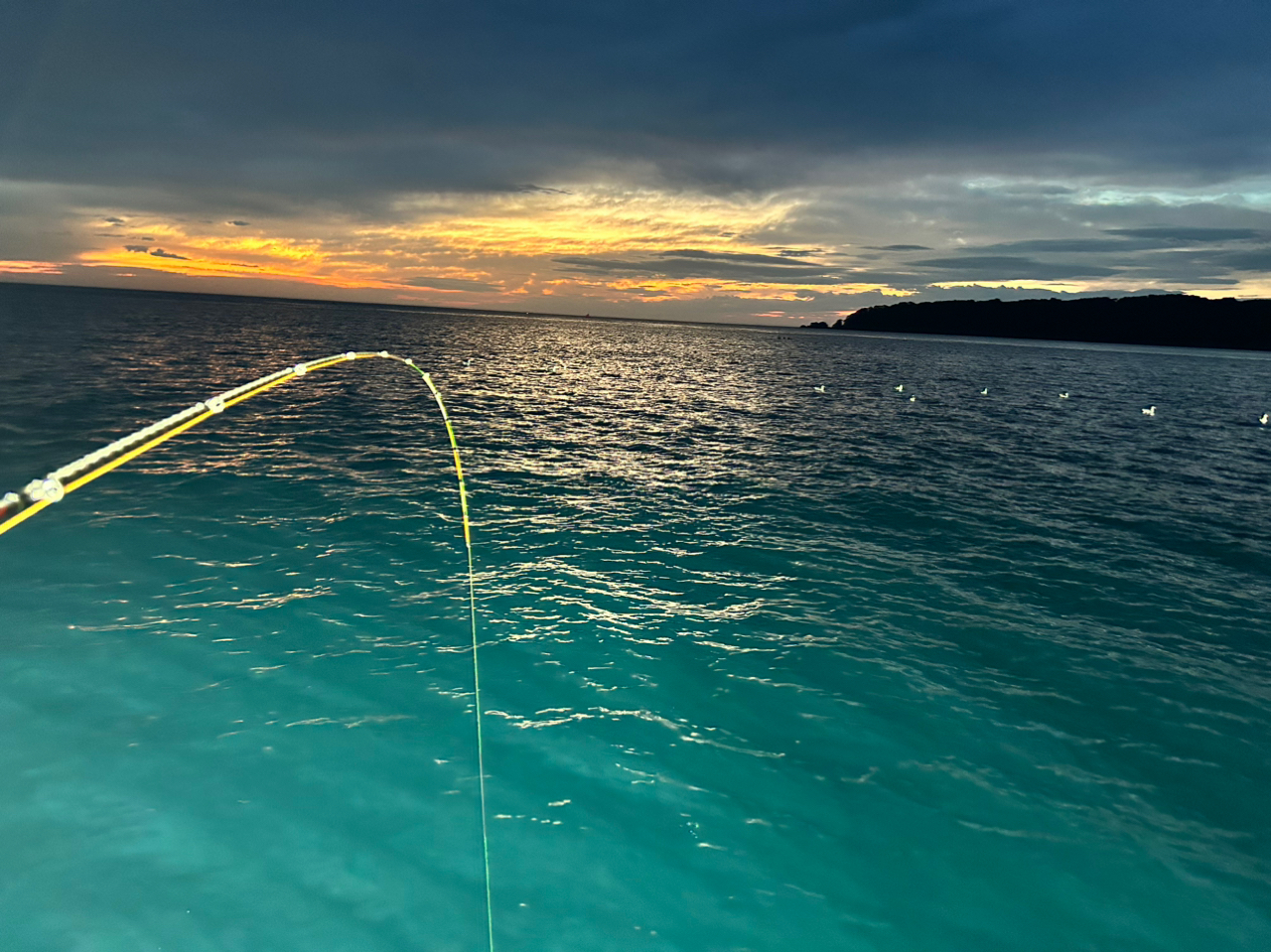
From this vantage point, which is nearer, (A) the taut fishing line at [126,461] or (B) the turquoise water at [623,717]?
(A) the taut fishing line at [126,461]

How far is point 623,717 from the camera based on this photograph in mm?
10578

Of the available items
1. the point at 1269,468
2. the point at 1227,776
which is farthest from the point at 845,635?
the point at 1269,468

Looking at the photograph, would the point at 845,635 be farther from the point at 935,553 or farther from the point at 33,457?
the point at 33,457

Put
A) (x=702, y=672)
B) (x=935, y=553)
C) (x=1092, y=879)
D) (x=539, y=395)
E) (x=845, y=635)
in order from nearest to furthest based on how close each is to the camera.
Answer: (x=1092, y=879) → (x=702, y=672) → (x=845, y=635) → (x=935, y=553) → (x=539, y=395)

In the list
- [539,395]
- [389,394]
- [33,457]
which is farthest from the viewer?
[539,395]

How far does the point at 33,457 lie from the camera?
75.9ft

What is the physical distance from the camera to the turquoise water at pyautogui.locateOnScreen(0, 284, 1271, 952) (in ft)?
23.6

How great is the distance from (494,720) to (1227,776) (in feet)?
35.8

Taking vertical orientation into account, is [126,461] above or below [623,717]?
above

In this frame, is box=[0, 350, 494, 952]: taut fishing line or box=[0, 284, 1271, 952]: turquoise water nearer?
box=[0, 350, 494, 952]: taut fishing line

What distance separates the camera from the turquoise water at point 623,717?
7195 millimetres

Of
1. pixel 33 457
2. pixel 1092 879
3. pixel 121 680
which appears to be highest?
pixel 33 457

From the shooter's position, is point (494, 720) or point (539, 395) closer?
point (494, 720)

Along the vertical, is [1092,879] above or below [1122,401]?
below
